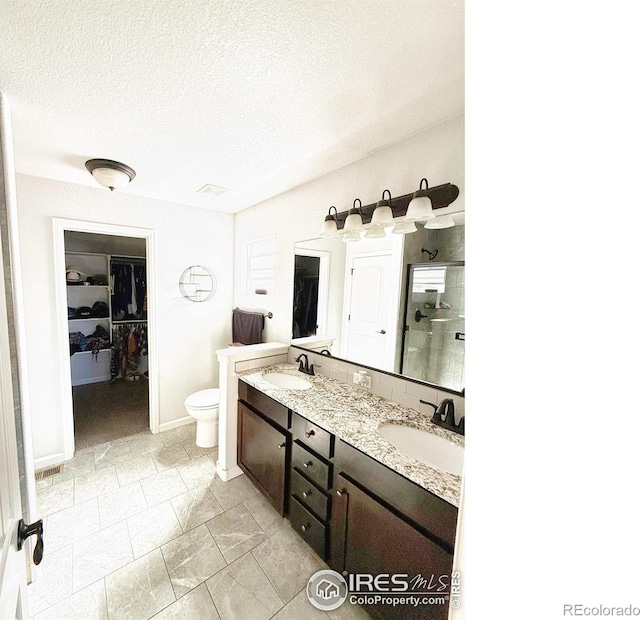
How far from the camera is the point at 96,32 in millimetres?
909

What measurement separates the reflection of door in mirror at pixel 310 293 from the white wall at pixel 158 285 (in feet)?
3.95

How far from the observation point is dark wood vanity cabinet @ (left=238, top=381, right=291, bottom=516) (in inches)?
63.7

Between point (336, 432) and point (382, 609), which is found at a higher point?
point (336, 432)

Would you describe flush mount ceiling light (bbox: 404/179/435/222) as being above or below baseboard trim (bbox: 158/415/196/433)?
above

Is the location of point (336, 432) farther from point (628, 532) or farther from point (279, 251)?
point (279, 251)

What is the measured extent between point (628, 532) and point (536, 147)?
0.42 m

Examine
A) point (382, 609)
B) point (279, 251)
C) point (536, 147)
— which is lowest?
point (382, 609)

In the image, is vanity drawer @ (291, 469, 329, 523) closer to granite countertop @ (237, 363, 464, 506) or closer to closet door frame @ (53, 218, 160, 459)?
granite countertop @ (237, 363, 464, 506)

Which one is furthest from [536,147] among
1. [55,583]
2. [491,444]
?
[55,583]

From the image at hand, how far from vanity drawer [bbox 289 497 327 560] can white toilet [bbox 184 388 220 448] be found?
3.77 ft

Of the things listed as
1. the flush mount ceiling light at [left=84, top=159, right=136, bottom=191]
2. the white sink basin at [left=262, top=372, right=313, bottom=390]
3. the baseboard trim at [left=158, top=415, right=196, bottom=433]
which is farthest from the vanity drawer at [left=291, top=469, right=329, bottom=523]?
the flush mount ceiling light at [left=84, top=159, right=136, bottom=191]

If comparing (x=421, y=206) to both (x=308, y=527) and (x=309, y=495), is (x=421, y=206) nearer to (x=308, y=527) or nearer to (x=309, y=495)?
(x=309, y=495)

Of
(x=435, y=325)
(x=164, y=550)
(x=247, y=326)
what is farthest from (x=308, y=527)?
(x=247, y=326)

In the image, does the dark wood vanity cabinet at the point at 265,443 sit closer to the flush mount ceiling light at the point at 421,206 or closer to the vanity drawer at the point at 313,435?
the vanity drawer at the point at 313,435
